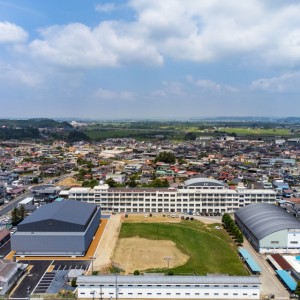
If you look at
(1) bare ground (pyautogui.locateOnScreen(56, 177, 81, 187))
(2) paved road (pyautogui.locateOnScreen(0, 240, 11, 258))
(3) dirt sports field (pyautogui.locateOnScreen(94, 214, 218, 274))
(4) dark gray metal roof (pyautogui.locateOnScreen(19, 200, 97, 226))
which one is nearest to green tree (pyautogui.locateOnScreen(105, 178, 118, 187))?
(1) bare ground (pyautogui.locateOnScreen(56, 177, 81, 187))

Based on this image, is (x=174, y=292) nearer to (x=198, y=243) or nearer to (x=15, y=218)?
(x=198, y=243)

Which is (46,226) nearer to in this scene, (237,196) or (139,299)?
(139,299)

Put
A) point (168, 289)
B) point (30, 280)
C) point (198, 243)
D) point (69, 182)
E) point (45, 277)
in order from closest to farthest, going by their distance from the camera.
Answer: point (168, 289), point (30, 280), point (45, 277), point (198, 243), point (69, 182)

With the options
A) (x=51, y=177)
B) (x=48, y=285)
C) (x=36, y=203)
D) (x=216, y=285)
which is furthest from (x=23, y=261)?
(x=51, y=177)

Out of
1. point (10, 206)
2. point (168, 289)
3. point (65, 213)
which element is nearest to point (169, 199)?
point (65, 213)

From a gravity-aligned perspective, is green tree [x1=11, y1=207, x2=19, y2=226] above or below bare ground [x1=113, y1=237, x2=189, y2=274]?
above

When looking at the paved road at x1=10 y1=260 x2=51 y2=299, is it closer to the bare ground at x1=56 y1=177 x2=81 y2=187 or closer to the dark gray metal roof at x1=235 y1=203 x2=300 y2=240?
A: the dark gray metal roof at x1=235 y1=203 x2=300 y2=240
